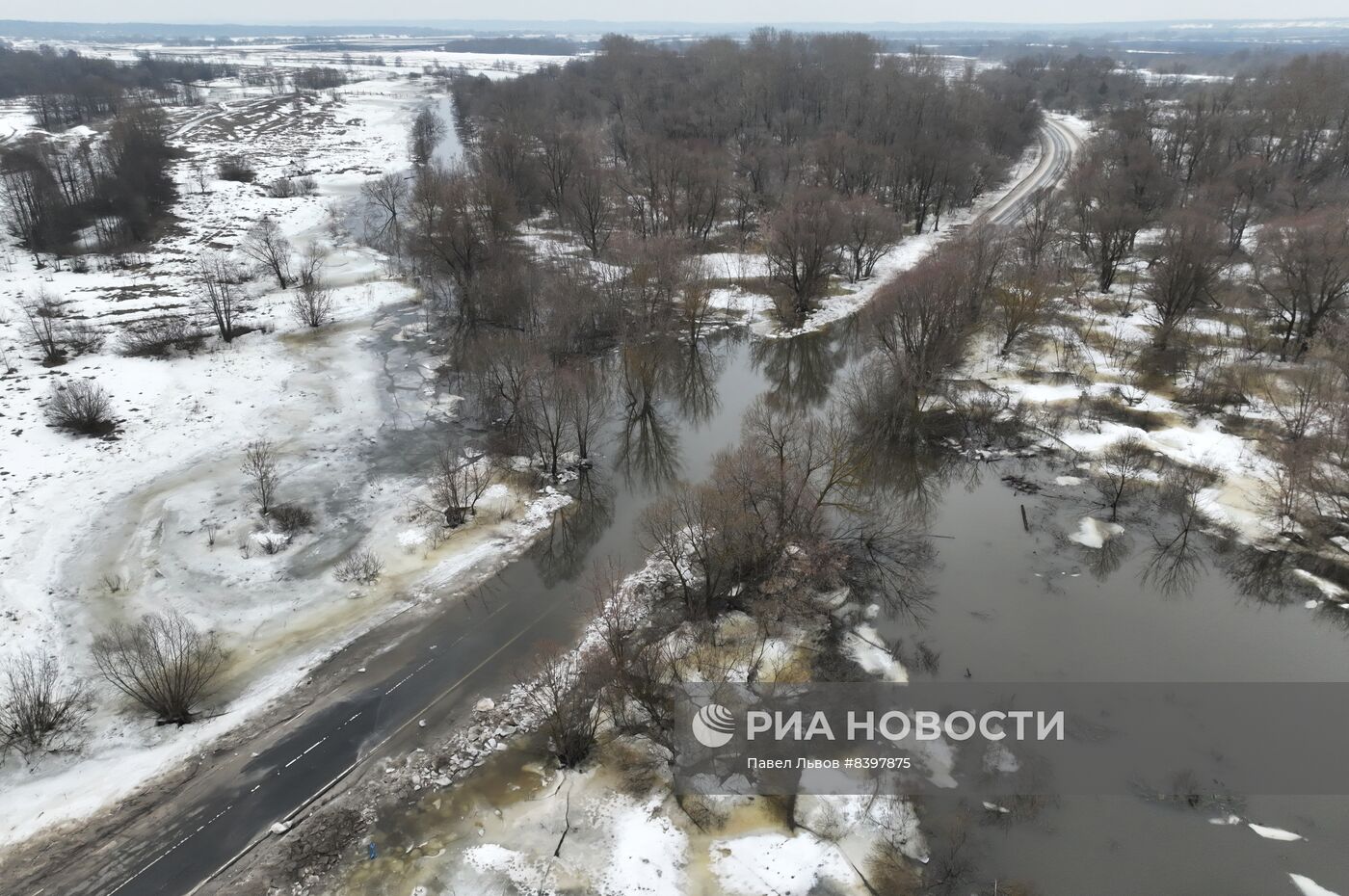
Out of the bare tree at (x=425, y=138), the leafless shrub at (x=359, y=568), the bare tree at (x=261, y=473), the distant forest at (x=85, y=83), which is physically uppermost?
the distant forest at (x=85, y=83)

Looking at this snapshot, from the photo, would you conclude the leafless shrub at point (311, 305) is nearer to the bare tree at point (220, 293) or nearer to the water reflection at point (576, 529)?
the bare tree at point (220, 293)

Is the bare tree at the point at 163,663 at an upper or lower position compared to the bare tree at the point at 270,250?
lower

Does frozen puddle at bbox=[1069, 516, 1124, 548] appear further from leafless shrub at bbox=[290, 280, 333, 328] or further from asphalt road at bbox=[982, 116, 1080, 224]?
leafless shrub at bbox=[290, 280, 333, 328]

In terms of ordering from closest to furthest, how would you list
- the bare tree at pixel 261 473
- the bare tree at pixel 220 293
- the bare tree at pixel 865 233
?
1. the bare tree at pixel 261 473
2. the bare tree at pixel 220 293
3. the bare tree at pixel 865 233

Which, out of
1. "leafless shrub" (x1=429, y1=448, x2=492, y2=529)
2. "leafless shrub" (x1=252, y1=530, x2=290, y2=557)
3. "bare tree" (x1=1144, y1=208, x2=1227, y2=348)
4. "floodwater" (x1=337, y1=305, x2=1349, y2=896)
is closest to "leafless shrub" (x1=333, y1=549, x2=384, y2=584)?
"leafless shrub" (x1=252, y1=530, x2=290, y2=557)

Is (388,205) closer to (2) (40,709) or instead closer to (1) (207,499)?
(1) (207,499)

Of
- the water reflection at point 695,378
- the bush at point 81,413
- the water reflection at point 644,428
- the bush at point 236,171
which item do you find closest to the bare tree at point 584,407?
the water reflection at point 644,428

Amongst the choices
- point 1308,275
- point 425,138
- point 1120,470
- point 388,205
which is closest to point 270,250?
point 388,205

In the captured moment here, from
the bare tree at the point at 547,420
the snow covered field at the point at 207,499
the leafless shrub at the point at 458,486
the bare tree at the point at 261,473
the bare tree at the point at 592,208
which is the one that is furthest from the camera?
the bare tree at the point at 592,208
